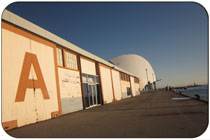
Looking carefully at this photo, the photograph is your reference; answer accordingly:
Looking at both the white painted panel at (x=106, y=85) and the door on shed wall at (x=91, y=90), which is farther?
the white painted panel at (x=106, y=85)

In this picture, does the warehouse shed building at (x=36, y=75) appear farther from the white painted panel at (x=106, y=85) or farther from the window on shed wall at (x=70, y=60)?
the white painted panel at (x=106, y=85)

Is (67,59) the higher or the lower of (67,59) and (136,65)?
the lower

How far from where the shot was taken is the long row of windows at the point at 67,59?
11.2m

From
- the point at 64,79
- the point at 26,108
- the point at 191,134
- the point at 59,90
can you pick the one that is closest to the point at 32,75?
the point at 26,108

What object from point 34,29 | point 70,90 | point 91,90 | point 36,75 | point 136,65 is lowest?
point 91,90

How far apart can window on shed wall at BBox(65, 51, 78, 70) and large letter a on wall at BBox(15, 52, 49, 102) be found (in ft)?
10.9

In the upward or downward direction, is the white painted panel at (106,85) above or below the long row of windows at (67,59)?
below

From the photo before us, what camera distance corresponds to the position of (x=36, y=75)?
834cm

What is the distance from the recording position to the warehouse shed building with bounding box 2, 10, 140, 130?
6777 mm

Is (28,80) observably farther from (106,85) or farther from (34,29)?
(106,85)

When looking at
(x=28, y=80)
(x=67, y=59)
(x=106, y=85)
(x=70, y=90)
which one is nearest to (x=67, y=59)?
(x=67, y=59)

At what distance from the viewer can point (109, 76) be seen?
21.3 meters

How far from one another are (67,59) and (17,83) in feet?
17.3

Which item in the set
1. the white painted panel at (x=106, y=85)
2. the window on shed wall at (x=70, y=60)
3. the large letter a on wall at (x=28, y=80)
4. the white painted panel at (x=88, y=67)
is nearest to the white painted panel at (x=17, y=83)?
the large letter a on wall at (x=28, y=80)
